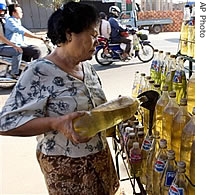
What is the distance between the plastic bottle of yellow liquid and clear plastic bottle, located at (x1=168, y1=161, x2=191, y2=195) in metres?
0.30

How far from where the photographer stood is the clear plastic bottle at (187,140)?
3.47 ft

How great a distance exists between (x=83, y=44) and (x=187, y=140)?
484 mm

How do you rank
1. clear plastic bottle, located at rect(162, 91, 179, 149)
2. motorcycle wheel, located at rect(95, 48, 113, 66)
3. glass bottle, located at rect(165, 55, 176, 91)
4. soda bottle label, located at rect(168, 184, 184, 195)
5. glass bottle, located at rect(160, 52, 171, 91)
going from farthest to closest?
motorcycle wheel, located at rect(95, 48, 113, 66) → glass bottle, located at rect(160, 52, 171, 91) → glass bottle, located at rect(165, 55, 176, 91) → clear plastic bottle, located at rect(162, 91, 179, 149) → soda bottle label, located at rect(168, 184, 184, 195)

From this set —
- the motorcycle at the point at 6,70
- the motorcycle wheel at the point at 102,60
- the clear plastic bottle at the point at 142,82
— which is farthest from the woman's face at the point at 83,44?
the motorcycle wheel at the point at 102,60

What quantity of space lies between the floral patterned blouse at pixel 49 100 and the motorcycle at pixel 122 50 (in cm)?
550

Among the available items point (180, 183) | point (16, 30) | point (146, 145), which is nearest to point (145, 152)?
point (146, 145)

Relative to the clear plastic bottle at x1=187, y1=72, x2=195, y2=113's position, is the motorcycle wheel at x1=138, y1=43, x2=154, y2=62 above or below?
below

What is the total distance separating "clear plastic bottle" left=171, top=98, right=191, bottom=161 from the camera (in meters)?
1.14

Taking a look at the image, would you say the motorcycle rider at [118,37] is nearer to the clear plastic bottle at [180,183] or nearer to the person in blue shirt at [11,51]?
the person in blue shirt at [11,51]

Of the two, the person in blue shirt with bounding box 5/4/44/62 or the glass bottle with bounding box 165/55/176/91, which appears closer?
the glass bottle with bounding box 165/55/176/91

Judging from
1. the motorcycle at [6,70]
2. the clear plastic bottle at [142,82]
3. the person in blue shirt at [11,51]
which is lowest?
the motorcycle at [6,70]

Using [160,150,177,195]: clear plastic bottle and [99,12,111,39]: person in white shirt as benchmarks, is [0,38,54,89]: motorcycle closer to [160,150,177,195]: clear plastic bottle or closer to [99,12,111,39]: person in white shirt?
[99,12,111,39]: person in white shirt

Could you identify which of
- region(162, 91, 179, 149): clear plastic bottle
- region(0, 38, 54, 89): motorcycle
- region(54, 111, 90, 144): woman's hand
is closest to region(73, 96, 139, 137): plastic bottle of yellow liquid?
region(54, 111, 90, 144): woman's hand

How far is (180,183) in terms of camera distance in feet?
3.25
